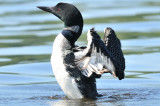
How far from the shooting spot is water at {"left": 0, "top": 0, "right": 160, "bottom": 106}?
28.5 feet

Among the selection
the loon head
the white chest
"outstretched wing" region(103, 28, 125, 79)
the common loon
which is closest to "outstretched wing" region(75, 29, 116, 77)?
the common loon

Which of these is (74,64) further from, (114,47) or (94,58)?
(114,47)

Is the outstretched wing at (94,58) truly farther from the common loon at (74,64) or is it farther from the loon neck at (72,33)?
the loon neck at (72,33)

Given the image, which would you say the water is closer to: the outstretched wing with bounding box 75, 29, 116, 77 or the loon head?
the outstretched wing with bounding box 75, 29, 116, 77

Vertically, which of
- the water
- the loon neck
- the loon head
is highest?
the loon head

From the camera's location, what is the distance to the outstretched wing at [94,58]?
7570 mm

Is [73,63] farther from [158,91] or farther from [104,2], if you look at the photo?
[104,2]

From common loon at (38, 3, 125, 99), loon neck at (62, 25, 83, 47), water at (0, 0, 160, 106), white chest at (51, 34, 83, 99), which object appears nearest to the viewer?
common loon at (38, 3, 125, 99)

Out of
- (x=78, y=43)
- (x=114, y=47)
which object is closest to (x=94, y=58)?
(x=114, y=47)

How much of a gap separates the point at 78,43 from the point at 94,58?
21.2 ft

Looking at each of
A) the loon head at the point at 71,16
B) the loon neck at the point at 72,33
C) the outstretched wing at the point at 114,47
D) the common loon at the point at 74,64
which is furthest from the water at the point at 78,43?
the loon head at the point at 71,16

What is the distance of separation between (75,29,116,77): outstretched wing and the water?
50 centimetres

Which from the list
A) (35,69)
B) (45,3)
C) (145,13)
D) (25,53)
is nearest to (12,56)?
(25,53)

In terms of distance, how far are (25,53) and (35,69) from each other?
180 centimetres
